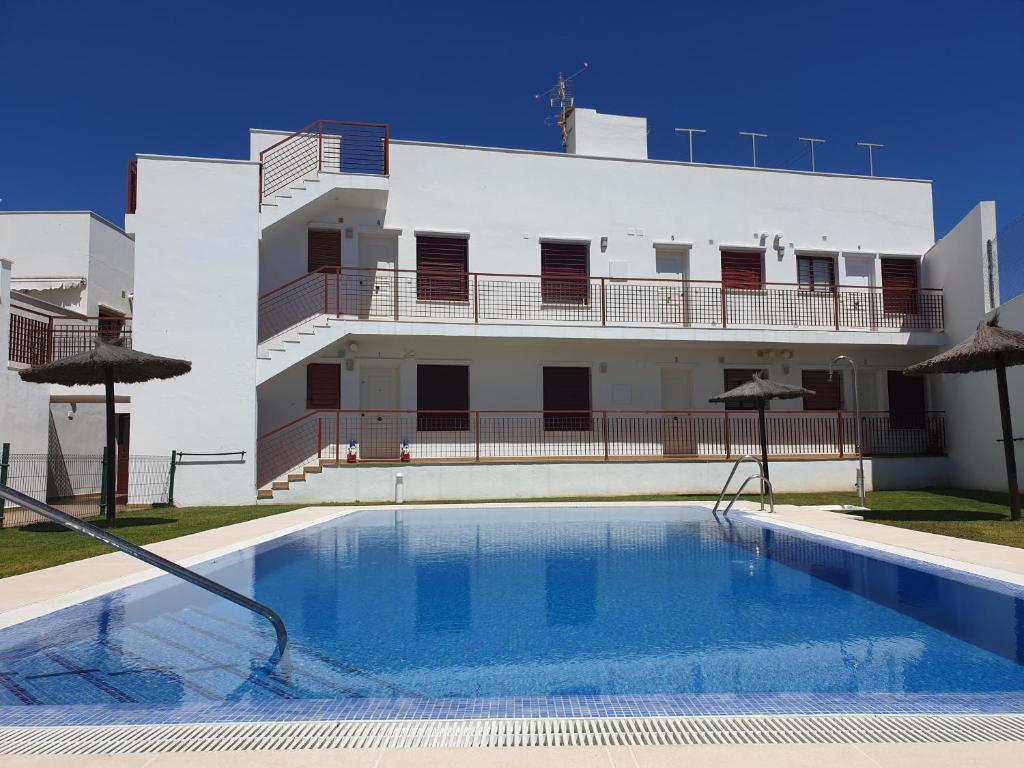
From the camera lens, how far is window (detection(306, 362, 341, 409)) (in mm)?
17047

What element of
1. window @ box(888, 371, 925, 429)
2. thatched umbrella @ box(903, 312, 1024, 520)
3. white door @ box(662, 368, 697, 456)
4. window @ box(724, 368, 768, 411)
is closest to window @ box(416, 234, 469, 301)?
white door @ box(662, 368, 697, 456)

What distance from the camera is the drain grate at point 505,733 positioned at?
3.03 meters

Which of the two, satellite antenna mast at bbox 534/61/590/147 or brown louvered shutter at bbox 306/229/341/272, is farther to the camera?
satellite antenna mast at bbox 534/61/590/147

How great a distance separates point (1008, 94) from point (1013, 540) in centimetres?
1410

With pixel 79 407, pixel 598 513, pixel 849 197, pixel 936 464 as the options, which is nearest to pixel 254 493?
pixel 79 407

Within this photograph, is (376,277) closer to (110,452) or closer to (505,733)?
(110,452)

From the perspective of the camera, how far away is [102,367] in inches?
446

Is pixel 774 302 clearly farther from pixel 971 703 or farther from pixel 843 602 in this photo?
pixel 971 703

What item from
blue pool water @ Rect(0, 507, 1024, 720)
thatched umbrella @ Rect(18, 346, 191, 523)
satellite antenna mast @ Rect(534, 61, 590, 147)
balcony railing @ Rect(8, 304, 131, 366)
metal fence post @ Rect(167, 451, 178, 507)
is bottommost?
blue pool water @ Rect(0, 507, 1024, 720)

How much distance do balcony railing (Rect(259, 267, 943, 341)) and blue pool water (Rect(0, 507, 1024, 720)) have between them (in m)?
9.10

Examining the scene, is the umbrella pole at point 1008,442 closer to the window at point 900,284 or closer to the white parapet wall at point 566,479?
the white parapet wall at point 566,479

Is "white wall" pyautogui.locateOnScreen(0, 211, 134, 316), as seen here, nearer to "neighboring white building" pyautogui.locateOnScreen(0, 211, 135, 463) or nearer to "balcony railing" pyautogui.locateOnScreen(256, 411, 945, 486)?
"neighboring white building" pyautogui.locateOnScreen(0, 211, 135, 463)

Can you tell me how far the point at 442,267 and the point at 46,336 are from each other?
9.00m

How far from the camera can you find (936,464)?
1788 cm
